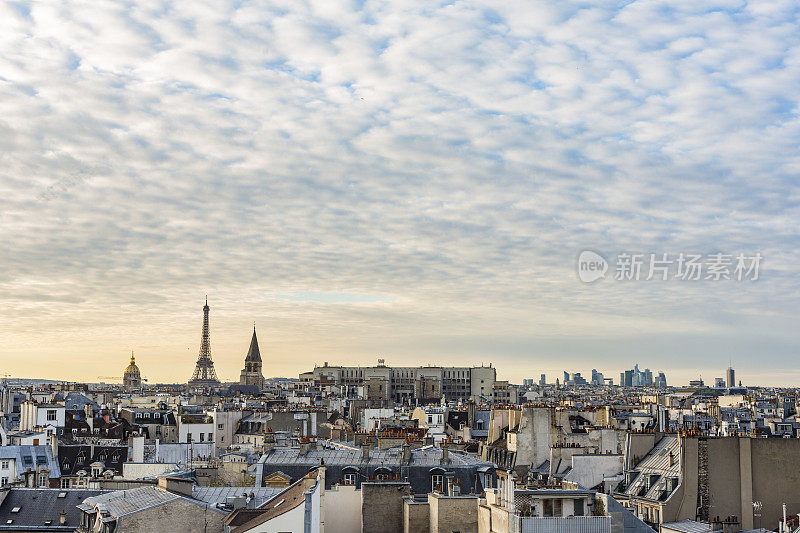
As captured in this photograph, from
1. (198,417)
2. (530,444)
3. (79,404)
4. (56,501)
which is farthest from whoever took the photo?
(79,404)

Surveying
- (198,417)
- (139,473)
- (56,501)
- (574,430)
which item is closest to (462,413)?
(198,417)

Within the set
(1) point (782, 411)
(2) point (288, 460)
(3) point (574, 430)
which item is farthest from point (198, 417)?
(1) point (782, 411)

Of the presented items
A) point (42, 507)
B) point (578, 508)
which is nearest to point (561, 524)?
point (578, 508)

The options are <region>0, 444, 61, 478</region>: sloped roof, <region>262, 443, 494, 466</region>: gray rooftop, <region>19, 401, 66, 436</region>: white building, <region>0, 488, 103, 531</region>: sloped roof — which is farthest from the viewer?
<region>19, 401, 66, 436</region>: white building

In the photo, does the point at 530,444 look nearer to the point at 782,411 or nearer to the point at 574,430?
the point at 574,430

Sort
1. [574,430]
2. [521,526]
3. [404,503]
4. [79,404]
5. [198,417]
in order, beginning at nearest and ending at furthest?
1. [521,526]
2. [404,503]
3. [574,430]
4. [198,417]
5. [79,404]

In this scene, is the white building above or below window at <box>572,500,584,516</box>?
below

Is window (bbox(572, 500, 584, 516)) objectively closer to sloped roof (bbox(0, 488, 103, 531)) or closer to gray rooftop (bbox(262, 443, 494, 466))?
gray rooftop (bbox(262, 443, 494, 466))

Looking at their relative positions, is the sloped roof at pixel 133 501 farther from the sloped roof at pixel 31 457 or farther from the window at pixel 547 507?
the sloped roof at pixel 31 457

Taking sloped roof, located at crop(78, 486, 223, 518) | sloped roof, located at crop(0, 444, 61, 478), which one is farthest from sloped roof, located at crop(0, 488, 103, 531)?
sloped roof, located at crop(0, 444, 61, 478)

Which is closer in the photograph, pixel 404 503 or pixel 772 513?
pixel 404 503

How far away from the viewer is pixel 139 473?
55844 millimetres

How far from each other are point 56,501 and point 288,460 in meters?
10.0

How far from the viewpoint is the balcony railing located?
24719mm
